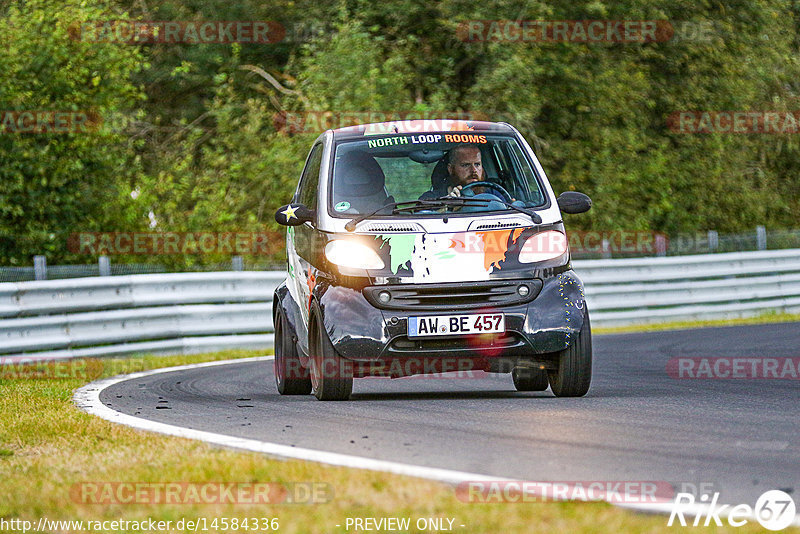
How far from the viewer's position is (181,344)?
53.3ft

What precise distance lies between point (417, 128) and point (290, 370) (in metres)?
2.05

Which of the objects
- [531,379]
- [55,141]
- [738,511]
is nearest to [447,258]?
[531,379]

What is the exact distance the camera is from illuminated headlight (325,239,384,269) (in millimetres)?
8812

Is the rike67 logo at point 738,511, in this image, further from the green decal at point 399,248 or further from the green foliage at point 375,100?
the green foliage at point 375,100

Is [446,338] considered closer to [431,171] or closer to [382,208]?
[382,208]

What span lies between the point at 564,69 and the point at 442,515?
2203 cm

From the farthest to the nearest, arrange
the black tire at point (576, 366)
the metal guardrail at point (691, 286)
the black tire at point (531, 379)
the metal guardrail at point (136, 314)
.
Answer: the metal guardrail at point (691, 286), the metal guardrail at point (136, 314), the black tire at point (531, 379), the black tire at point (576, 366)

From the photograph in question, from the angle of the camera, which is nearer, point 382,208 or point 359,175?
point 382,208

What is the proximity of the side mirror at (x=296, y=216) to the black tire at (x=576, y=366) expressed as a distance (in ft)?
6.71

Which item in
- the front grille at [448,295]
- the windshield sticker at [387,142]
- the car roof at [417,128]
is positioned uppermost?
the car roof at [417,128]

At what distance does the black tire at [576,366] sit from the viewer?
8922 millimetres

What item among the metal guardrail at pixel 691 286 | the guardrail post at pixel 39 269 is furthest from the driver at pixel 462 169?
the metal guardrail at pixel 691 286

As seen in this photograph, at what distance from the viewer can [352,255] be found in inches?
350

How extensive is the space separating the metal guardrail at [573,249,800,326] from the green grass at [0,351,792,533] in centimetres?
1312
